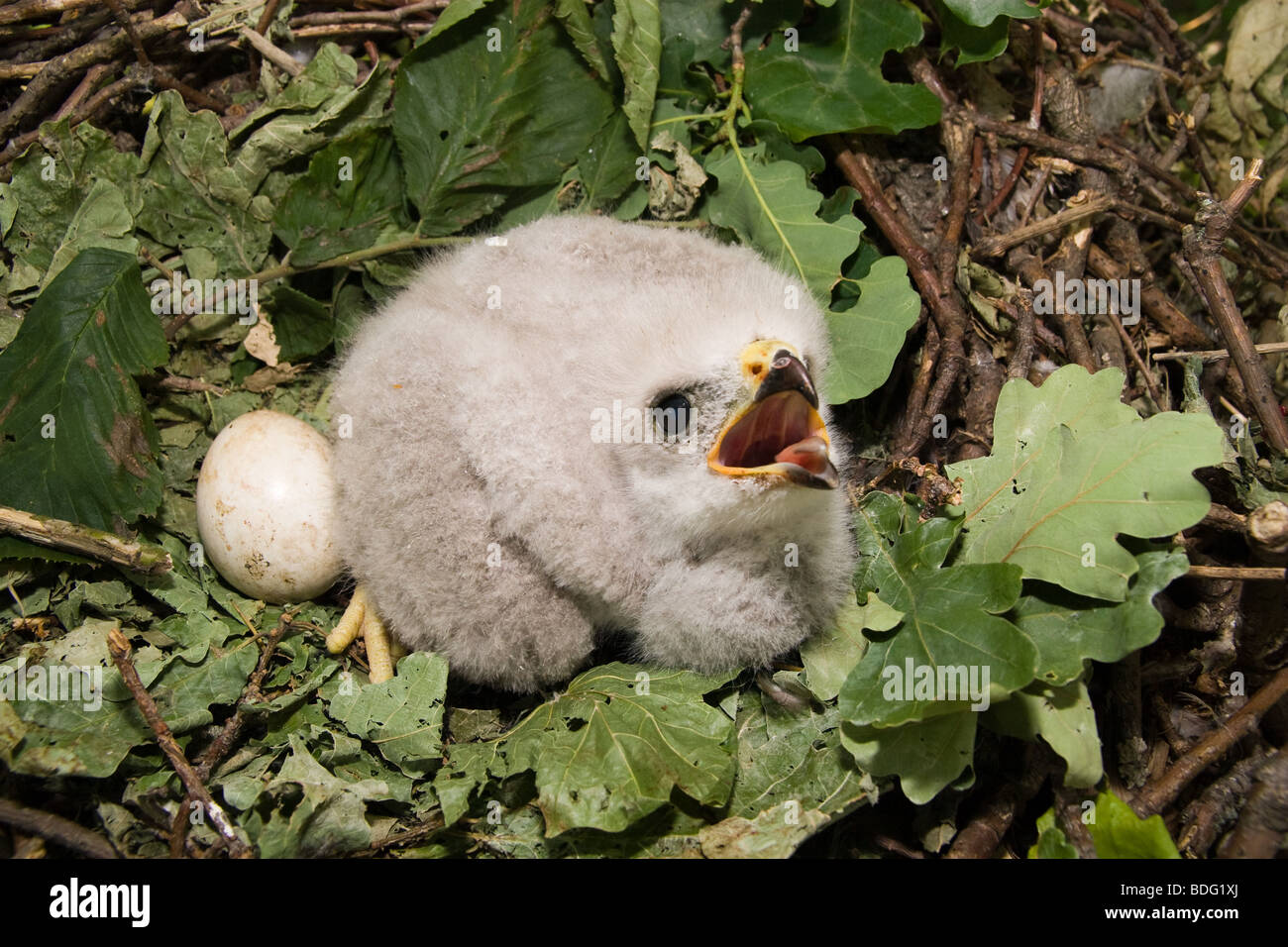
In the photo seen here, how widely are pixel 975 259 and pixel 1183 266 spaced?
2.07ft

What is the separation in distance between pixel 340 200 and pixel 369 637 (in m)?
1.36

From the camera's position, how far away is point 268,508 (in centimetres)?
256

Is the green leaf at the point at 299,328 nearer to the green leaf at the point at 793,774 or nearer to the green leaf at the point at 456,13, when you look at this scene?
the green leaf at the point at 456,13

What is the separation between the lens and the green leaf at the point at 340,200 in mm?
2822

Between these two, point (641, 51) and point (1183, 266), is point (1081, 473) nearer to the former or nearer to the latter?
point (1183, 266)

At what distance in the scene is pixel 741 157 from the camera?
2.81 m

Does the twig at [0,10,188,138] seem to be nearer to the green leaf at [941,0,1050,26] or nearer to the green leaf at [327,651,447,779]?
the green leaf at [327,651,447,779]

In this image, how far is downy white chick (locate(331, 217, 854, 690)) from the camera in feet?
7.23

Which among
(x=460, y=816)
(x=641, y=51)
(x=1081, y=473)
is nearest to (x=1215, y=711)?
(x=1081, y=473)

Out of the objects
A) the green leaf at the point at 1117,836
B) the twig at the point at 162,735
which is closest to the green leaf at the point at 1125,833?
the green leaf at the point at 1117,836

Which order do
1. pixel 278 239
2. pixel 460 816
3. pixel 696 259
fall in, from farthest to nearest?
1. pixel 278 239
2. pixel 696 259
3. pixel 460 816

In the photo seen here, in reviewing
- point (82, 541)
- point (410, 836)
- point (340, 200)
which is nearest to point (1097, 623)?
point (410, 836)

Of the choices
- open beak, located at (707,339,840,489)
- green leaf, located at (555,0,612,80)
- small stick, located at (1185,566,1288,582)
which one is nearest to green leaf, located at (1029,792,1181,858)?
small stick, located at (1185,566,1288,582)
